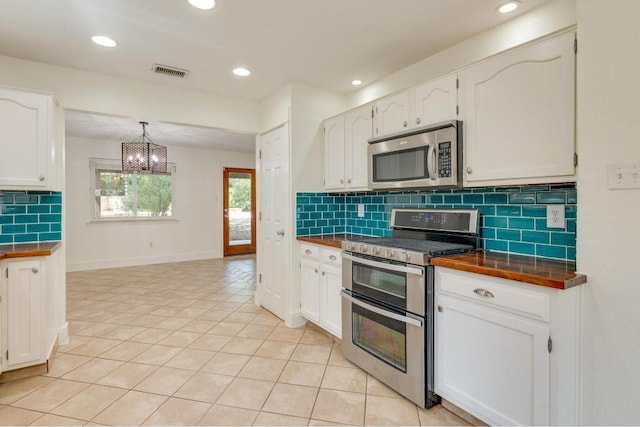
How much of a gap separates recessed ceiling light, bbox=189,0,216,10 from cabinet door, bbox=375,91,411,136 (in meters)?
1.38

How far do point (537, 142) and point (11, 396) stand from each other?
3476 millimetres

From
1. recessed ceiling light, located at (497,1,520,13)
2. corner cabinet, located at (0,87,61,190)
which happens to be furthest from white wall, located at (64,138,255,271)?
recessed ceiling light, located at (497,1,520,13)

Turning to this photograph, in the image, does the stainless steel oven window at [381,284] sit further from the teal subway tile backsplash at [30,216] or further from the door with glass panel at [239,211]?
the door with glass panel at [239,211]

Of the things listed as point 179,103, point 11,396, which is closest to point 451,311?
point 11,396

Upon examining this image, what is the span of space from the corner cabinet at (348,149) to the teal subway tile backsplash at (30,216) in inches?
95.1

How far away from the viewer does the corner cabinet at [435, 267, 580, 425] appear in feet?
4.71

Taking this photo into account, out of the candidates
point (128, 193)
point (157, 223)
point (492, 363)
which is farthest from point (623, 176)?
point (128, 193)

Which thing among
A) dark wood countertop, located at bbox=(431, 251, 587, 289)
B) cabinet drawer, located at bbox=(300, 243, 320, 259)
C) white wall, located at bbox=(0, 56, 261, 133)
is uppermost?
white wall, located at bbox=(0, 56, 261, 133)

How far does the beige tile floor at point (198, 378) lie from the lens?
188cm

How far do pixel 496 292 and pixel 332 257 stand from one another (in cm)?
139

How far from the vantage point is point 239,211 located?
300 inches

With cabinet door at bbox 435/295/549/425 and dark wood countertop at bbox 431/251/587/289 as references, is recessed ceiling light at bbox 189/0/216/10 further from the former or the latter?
cabinet door at bbox 435/295/549/425

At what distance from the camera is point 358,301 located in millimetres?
2363

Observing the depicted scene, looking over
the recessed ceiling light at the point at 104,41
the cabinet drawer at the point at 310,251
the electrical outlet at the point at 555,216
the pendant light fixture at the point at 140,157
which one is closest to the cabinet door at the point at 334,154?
the cabinet drawer at the point at 310,251
